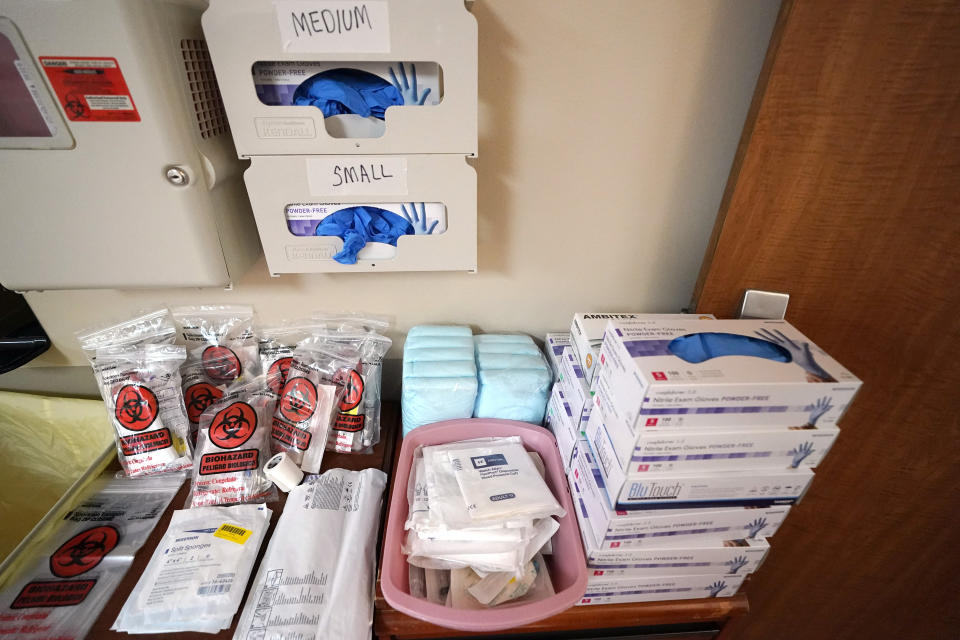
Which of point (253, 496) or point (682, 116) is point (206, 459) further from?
point (682, 116)

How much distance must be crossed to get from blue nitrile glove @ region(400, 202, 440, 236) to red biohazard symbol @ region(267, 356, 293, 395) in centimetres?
41

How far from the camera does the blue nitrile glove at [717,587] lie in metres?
0.68

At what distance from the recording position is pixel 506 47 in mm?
677

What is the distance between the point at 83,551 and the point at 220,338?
16.1 inches

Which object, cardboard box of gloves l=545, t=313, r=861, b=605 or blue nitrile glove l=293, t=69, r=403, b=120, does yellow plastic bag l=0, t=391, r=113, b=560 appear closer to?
blue nitrile glove l=293, t=69, r=403, b=120

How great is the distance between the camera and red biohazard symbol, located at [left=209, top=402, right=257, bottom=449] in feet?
2.53

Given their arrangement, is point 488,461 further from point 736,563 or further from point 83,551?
point 83,551

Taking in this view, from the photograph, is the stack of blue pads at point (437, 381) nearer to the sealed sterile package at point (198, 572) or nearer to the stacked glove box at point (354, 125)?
the stacked glove box at point (354, 125)

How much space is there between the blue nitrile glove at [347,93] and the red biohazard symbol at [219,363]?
0.55 metres


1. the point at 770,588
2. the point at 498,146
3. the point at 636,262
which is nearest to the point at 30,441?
the point at 498,146

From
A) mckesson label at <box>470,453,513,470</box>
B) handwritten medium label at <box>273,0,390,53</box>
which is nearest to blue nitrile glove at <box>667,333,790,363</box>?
mckesson label at <box>470,453,513,470</box>

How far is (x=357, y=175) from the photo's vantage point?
659 mm


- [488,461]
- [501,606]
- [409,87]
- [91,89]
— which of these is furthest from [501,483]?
[91,89]

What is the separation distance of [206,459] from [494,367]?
54cm
